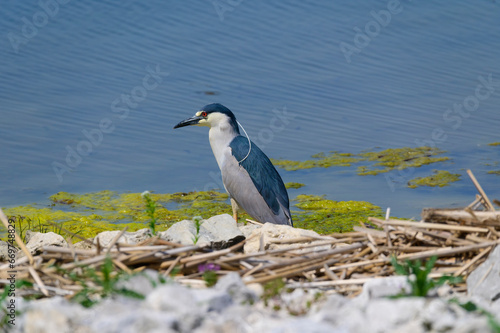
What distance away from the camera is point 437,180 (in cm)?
A: 895

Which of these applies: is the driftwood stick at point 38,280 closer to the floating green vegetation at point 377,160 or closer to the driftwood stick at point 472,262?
the driftwood stick at point 472,262

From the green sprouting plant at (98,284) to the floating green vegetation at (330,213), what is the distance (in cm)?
429

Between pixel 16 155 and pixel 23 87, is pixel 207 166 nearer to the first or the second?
pixel 16 155

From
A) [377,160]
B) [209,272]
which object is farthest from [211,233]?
[377,160]

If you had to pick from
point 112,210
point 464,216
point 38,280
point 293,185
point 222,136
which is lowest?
point 38,280

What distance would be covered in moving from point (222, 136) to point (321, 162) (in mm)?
1867

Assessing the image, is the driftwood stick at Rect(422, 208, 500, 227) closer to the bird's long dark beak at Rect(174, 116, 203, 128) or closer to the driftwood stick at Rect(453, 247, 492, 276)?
the driftwood stick at Rect(453, 247, 492, 276)

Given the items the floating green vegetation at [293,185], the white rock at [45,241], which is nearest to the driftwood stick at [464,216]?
the white rock at [45,241]

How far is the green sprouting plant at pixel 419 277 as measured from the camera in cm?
297

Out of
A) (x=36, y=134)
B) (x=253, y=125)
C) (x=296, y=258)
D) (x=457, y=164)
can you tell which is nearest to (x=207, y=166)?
(x=253, y=125)

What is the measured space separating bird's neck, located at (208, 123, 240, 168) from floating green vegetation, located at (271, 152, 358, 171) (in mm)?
1430

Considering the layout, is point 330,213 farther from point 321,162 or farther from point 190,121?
point 190,121

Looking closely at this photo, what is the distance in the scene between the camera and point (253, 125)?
9867mm

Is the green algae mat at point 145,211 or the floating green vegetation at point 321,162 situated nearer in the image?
the green algae mat at point 145,211
